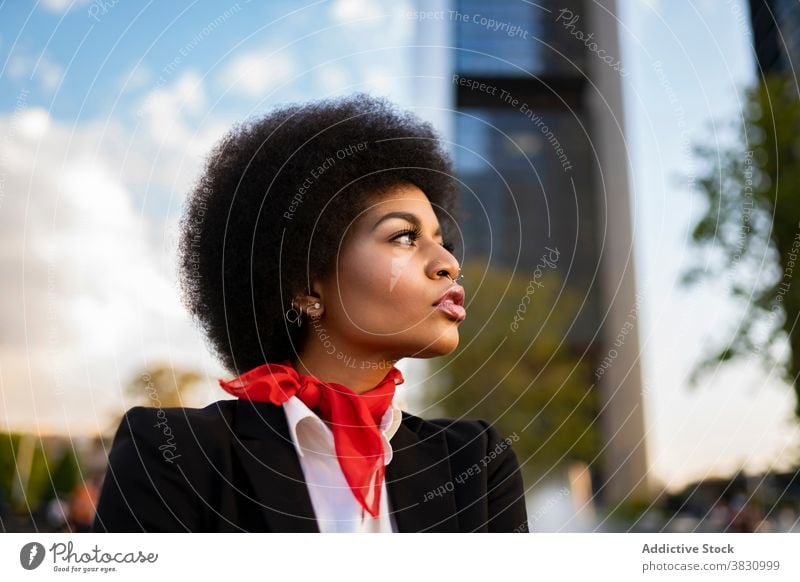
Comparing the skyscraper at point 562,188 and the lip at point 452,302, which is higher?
the skyscraper at point 562,188

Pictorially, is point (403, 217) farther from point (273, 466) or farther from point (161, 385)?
point (161, 385)

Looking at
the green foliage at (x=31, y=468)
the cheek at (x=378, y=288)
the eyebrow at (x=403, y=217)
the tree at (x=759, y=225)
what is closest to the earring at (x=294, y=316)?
the cheek at (x=378, y=288)

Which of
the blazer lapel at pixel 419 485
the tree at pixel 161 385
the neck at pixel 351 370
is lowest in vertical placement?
the blazer lapel at pixel 419 485

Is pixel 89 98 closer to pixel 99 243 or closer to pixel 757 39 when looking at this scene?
pixel 99 243

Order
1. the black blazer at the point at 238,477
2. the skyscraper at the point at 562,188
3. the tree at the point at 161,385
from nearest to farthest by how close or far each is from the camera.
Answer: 1. the black blazer at the point at 238,477
2. the tree at the point at 161,385
3. the skyscraper at the point at 562,188

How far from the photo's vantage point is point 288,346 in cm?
173

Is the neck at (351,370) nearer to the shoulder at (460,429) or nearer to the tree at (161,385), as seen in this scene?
the shoulder at (460,429)

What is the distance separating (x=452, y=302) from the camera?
5.22 ft

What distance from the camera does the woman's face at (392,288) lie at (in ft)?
5.16

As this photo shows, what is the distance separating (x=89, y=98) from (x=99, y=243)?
0.38 metres

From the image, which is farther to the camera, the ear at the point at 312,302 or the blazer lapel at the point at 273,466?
the ear at the point at 312,302

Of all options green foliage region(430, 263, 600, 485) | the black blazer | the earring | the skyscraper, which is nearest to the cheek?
the earring

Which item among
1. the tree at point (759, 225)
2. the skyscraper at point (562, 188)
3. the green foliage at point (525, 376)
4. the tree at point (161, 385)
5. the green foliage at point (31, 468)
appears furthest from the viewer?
the skyscraper at point (562, 188)

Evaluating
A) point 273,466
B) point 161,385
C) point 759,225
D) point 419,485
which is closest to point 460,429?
point 419,485
